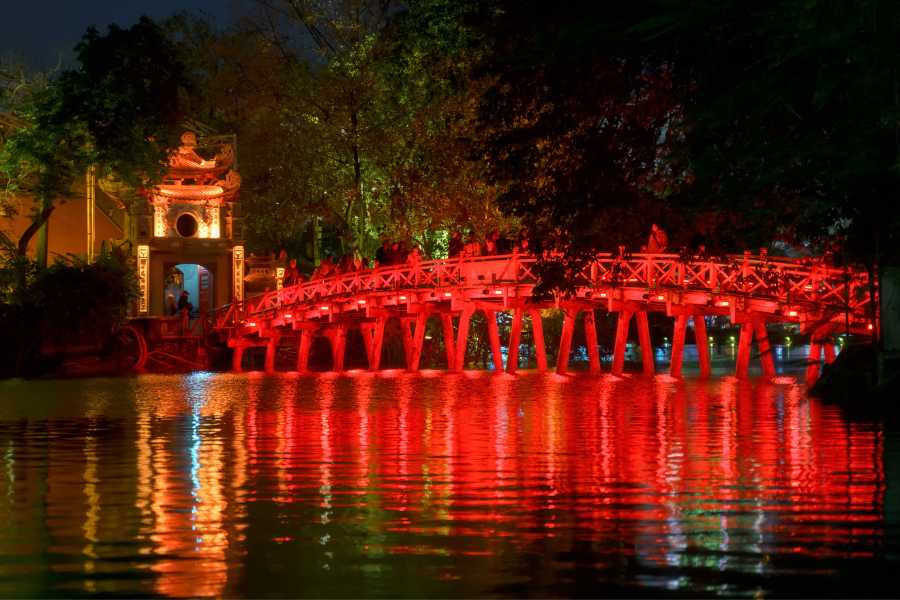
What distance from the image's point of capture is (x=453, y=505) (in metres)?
10.8

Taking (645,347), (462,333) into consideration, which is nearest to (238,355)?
(462,333)

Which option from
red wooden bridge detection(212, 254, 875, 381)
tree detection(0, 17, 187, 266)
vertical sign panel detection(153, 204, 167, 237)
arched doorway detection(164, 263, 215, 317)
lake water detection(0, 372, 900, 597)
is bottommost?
lake water detection(0, 372, 900, 597)

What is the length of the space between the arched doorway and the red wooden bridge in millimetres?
6125

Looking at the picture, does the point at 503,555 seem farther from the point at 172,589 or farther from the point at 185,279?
the point at 185,279

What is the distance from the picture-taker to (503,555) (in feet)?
28.1

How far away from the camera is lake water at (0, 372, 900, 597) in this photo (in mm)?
7965

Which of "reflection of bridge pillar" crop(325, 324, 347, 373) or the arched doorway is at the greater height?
the arched doorway

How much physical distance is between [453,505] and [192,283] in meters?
50.4

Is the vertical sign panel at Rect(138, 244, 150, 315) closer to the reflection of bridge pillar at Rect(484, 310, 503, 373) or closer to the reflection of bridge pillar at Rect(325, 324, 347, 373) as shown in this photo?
the reflection of bridge pillar at Rect(325, 324, 347, 373)

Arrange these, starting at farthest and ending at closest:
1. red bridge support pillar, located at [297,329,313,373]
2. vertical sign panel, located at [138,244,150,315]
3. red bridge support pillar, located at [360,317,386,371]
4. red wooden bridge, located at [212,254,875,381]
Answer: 1. vertical sign panel, located at [138,244,150,315]
2. red bridge support pillar, located at [297,329,313,373]
3. red bridge support pillar, located at [360,317,386,371]
4. red wooden bridge, located at [212,254,875,381]

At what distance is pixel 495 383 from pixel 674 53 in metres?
19.4

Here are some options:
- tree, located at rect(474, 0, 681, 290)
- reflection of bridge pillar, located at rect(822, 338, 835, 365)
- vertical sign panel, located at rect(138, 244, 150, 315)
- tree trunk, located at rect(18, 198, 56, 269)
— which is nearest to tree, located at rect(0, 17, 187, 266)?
tree trunk, located at rect(18, 198, 56, 269)

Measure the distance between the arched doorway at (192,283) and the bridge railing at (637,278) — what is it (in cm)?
886

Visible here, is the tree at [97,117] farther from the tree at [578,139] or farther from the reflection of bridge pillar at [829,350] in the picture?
the tree at [578,139]
